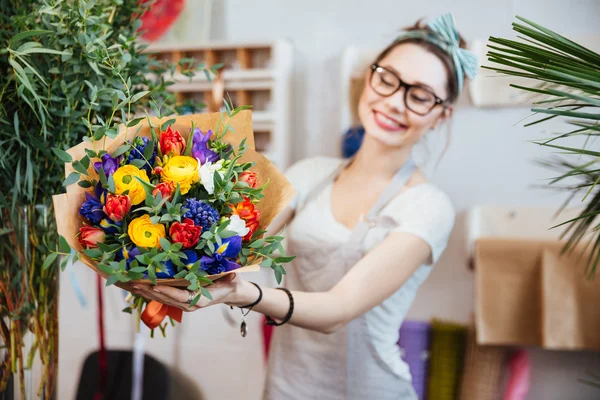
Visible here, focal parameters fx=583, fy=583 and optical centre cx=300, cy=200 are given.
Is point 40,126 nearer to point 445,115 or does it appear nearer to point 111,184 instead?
point 111,184

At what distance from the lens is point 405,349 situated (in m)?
1.93

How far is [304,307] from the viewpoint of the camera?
110 centimetres

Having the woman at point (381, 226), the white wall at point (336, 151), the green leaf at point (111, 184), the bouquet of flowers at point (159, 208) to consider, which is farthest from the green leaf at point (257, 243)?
the white wall at point (336, 151)

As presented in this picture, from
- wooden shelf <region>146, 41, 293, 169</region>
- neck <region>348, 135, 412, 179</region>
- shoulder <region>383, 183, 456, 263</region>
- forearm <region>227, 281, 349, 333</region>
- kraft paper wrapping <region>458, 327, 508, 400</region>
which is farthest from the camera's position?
wooden shelf <region>146, 41, 293, 169</region>

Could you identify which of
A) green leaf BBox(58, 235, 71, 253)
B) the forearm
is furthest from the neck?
green leaf BBox(58, 235, 71, 253)

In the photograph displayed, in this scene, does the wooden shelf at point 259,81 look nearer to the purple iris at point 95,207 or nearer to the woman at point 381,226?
the woman at point 381,226

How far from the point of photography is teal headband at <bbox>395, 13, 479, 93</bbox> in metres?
1.34

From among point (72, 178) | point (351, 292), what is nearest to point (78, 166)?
point (72, 178)

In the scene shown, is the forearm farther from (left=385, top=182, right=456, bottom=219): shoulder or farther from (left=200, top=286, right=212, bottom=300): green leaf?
(left=385, top=182, right=456, bottom=219): shoulder

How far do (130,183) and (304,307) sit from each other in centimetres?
46

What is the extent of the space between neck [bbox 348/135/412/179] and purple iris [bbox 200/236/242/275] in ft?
2.30

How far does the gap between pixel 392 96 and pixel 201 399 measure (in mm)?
1537

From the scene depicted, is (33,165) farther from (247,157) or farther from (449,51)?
(449,51)

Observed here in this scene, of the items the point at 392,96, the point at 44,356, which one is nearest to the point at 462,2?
the point at 392,96
